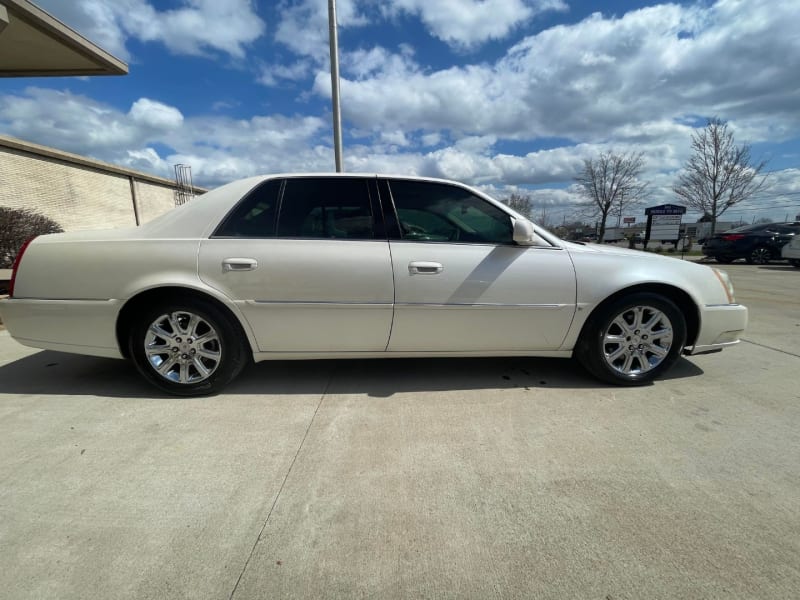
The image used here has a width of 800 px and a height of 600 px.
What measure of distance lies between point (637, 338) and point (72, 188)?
1755 cm

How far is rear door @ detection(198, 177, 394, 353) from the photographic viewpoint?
8.39 feet

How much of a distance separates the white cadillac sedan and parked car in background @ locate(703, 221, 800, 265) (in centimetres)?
1456

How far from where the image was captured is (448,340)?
108 inches

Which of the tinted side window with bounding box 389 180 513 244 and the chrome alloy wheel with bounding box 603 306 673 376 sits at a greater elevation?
the tinted side window with bounding box 389 180 513 244

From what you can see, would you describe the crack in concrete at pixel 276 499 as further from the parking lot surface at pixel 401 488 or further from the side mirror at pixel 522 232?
the side mirror at pixel 522 232

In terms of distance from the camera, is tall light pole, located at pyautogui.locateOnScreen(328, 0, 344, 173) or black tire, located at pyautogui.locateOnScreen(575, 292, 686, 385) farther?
tall light pole, located at pyautogui.locateOnScreen(328, 0, 344, 173)

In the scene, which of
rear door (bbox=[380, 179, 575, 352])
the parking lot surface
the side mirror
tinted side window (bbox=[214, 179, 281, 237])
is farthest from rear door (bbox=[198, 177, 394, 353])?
the side mirror

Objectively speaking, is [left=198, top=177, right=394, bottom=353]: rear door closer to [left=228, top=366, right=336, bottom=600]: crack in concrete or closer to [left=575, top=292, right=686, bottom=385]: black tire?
[left=228, top=366, right=336, bottom=600]: crack in concrete

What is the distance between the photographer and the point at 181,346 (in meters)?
2.65

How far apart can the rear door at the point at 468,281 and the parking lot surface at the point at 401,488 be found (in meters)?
0.44

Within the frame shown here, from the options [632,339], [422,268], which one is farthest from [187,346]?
[632,339]

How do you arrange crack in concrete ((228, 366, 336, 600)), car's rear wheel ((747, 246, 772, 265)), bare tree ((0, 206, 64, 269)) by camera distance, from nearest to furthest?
1. crack in concrete ((228, 366, 336, 600))
2. bare tree ((0, 206, 64, 269))
3. car's rear wheel ((747, 246, 772, 265))

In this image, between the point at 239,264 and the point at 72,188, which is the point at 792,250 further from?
the point at 72,188

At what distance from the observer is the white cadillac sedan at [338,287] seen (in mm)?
2570
